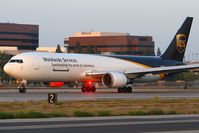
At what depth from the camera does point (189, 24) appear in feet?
228

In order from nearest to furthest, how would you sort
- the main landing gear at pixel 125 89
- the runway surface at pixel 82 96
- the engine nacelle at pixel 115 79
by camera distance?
the runway surface at pixel 82 96, the engine nacelle at pixel 115 79, the main landing gear at pixel 125 89

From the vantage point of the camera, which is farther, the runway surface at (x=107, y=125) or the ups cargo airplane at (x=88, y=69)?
the ups cargo airplane at (x=88, y=69)

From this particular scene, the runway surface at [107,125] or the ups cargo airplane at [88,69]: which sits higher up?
the ups cargo airplane at [88,69]

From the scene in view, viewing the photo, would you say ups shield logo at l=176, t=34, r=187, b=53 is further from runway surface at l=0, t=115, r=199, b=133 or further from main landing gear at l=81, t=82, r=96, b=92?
runway surface at l=0, t=115, r=199, b=133

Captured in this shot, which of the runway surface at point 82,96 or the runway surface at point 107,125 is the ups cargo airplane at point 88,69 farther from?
the runway surface at point 107,125

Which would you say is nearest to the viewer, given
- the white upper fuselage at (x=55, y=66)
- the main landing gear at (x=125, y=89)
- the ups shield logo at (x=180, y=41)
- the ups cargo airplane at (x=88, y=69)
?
the white upper fuselage at (x=55, y=66)

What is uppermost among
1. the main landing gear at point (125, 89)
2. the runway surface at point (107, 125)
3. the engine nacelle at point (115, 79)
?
the engine nacelle at point (115, 79)

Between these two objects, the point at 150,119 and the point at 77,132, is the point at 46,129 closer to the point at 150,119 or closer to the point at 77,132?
the point at 77,132

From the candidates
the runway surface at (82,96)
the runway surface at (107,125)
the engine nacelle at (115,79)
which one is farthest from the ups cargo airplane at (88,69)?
the runway surface at (107,125)

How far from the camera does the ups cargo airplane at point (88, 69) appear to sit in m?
57.1

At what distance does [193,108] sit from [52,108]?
814 cm

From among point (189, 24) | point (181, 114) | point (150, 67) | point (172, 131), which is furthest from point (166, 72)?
point (172, 131)

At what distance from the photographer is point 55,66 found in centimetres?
5788

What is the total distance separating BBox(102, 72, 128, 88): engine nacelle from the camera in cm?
5834
